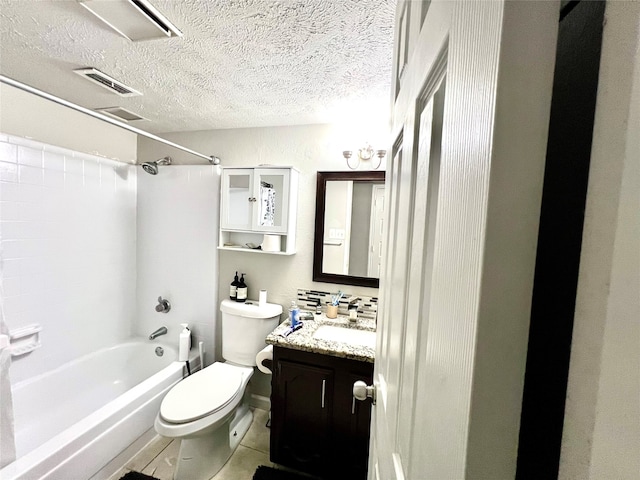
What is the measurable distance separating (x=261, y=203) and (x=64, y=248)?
4.50 ft

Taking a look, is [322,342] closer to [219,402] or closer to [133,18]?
[219,402]

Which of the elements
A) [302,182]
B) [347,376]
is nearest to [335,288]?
[347,376]

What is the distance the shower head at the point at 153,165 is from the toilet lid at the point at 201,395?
157cm

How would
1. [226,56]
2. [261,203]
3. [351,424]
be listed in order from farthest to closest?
[261,203] < [351,424] < [226,56]

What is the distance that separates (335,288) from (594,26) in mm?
1832

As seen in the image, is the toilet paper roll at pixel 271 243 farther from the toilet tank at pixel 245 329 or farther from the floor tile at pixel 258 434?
the floor tile at pixel 258 434

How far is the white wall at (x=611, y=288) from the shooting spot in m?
0.19

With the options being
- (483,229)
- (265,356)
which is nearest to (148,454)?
(265,356)

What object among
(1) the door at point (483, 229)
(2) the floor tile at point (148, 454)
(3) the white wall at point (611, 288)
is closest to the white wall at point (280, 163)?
(2) the floor tile at point (148, 454)

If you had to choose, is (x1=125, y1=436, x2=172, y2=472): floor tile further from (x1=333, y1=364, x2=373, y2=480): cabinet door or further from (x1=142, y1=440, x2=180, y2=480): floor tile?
(x1=333, y1=364, x2=373, y2=480): cabinet door

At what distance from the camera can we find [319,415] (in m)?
1.50

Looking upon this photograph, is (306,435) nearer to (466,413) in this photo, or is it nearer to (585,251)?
(466,413)

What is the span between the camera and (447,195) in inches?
13.1

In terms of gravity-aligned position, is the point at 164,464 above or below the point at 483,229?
below
